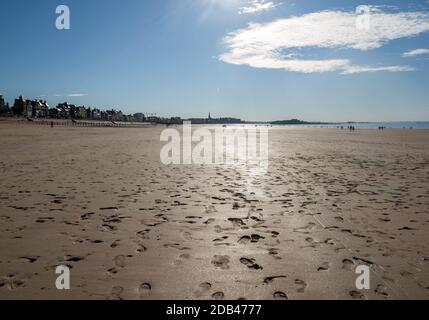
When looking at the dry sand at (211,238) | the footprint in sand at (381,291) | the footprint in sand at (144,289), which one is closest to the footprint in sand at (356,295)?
the dry sand at (211,238)

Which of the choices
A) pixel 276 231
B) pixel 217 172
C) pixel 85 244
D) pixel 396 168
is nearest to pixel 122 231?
pixel 85 244

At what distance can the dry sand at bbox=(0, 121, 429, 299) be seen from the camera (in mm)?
4250

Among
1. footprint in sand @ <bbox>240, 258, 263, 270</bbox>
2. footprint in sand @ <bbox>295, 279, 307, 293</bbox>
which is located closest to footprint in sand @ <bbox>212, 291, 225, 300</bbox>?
footprint in sand @ <bbox>240, 258, 263, 270</bbox>

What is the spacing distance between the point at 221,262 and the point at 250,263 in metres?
0.47

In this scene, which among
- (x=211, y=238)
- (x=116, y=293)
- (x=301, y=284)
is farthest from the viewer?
(x=211, y=238)

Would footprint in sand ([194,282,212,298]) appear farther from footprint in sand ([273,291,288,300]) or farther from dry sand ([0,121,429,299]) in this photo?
footprint in sand ([273,291,288,300])

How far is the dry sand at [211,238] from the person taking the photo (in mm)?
4250

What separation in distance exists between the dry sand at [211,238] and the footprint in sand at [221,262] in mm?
16

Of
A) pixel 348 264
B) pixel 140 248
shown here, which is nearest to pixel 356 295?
pixel 348 264

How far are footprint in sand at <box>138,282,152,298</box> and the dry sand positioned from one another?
1cm

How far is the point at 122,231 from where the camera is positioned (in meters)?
6.32

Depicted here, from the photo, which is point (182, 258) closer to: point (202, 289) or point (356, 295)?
point (202, 289)

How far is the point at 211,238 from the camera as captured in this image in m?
6.04

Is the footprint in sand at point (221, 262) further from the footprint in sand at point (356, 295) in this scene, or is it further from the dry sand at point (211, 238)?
the footprint in sand at point (356, 295)
